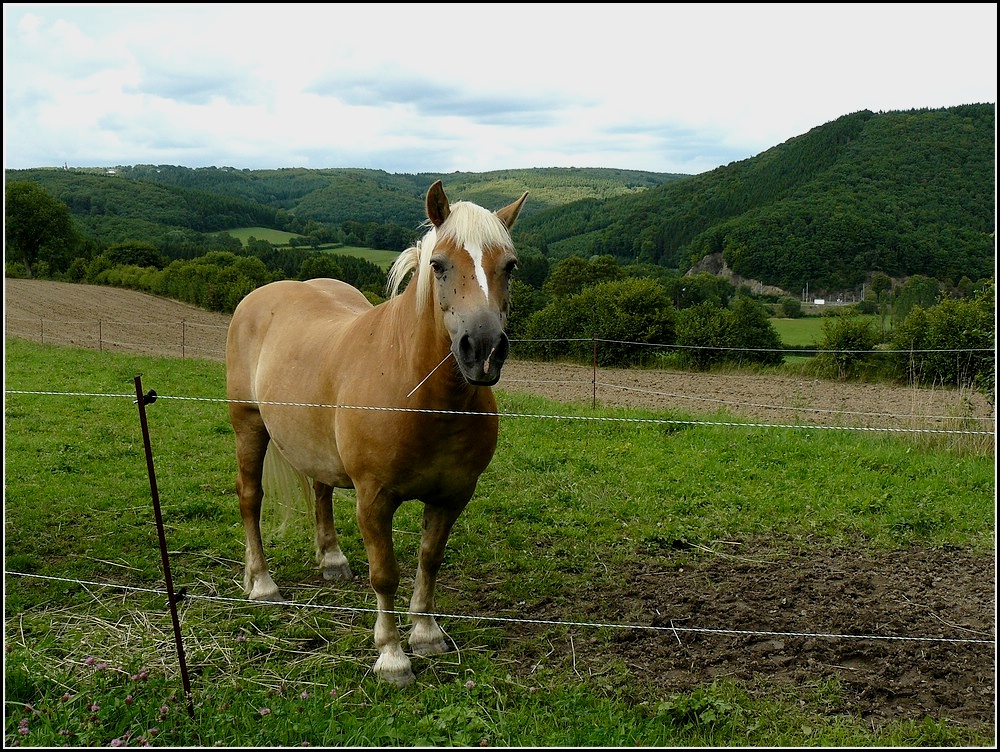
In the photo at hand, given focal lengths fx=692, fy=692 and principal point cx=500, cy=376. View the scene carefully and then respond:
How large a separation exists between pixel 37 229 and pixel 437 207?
153 feet

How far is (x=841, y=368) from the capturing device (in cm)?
1568

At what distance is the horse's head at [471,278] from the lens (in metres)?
2.82

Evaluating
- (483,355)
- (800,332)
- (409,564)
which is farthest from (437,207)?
(800,332)

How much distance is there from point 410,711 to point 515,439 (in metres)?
5.28

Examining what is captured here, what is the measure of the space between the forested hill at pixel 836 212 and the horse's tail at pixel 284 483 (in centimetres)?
3443

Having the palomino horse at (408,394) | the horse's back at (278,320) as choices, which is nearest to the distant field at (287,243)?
the horse's back at (278,320)

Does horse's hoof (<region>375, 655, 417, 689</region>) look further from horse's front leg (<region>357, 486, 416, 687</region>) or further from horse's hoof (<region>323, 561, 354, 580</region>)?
horse's hoof (<region>323, 561, 354, 580</region>)

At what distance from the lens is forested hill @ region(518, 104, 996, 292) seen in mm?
36469

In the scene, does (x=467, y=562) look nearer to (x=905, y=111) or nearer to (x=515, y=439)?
(x=515, y=439)

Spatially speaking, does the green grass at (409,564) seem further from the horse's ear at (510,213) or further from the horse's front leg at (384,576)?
the horse's ear at (510,213)

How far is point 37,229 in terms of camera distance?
40.6 meters

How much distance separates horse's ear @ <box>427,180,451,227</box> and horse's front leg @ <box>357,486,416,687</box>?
137 cm

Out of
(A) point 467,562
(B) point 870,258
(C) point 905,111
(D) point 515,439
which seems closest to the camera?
(A) point 467,562

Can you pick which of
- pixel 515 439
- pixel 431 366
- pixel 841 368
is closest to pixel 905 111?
pixel 841 368
